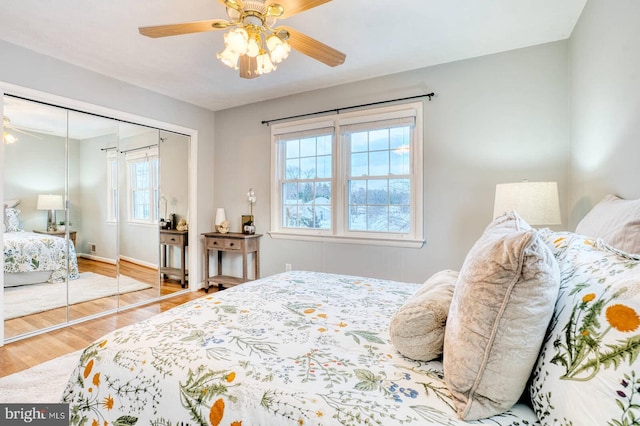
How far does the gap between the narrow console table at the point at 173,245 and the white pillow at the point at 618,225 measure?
419 centimetres

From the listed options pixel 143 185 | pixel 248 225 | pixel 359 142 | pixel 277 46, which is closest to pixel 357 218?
pixel 359 142

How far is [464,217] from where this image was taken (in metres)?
2.94

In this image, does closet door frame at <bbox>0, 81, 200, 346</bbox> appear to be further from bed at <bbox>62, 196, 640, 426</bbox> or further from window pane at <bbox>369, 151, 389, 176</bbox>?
bed at <bbox>62, 196, 640, 426</bbox>

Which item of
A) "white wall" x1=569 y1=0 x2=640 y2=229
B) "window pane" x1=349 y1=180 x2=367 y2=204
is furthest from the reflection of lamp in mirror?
"white wall" x1=569 y1=0 x2=640 y2=229

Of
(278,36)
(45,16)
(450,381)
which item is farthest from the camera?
(45,16)

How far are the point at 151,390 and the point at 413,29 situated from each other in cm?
285

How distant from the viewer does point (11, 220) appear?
2746 mm

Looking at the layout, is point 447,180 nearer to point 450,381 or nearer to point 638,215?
point 638,215

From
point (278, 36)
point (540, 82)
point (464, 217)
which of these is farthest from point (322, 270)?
point (540, 82)

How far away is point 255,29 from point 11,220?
112 inches

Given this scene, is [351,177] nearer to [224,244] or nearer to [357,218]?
[357,218]

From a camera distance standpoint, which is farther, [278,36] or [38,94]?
[38,94]

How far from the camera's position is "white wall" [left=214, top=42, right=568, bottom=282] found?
2625 millimetres

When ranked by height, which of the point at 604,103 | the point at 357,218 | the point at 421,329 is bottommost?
the point at 421,329
